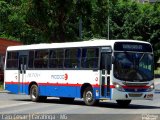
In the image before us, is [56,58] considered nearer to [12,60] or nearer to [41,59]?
[41,59]

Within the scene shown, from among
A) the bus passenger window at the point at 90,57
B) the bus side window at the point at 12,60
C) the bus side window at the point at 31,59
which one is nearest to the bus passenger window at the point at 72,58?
the bus passenger window at the point at 90,57

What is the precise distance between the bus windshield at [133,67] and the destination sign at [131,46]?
0.67 feet

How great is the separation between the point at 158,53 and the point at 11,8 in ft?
99.5

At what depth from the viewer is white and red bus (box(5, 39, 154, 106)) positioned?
72.4 ft

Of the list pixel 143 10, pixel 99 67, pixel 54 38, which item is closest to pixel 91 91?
pixel 99 67

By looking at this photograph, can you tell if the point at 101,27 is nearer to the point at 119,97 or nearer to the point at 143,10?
the point at 119,97

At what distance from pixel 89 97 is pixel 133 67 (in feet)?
7.85

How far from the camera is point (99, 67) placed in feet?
74.3

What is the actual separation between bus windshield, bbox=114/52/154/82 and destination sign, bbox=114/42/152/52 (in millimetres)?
203

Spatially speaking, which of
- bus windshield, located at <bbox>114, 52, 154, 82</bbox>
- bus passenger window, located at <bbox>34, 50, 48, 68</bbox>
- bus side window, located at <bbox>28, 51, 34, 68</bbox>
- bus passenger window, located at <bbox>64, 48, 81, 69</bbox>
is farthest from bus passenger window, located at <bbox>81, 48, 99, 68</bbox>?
bus side window, located at <bbox>28, 51, 34, 68</bbox>

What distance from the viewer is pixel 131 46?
22.8 m

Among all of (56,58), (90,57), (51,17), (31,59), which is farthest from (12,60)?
(51,17)

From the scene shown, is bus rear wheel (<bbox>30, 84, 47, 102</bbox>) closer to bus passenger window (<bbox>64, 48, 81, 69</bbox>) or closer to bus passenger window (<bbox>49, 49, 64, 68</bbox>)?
bus passenger window (<bbox>49, 49, 64, 68</bbox>)

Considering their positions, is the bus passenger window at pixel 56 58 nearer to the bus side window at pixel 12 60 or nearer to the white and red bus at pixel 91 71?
the white and red bus at pixel 91 71
